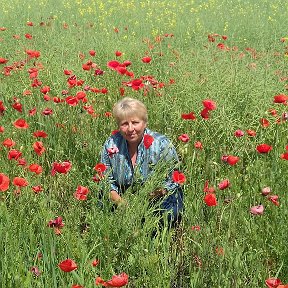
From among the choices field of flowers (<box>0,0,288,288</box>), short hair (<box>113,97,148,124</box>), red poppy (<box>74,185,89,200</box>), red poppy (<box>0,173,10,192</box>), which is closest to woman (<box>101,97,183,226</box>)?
short hair (<box>113,97,148,124</box>)

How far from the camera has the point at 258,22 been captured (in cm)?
882

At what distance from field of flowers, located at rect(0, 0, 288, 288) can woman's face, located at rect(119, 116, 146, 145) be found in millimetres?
313

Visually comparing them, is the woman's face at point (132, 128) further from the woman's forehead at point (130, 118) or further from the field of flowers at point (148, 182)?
the field of flowers at point (148, 182)

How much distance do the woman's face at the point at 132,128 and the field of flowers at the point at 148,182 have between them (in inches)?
12.3

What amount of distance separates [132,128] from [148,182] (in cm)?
79

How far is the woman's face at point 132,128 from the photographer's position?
2.82 metres

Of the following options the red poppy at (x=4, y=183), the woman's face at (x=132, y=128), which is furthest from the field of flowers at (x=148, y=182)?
the woman's face at (x=132, y=128)

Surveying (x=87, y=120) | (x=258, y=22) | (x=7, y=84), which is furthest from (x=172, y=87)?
(x=258, y=22)

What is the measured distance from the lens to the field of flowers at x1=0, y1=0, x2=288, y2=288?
1.83 meters

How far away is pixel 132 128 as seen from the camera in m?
2.81

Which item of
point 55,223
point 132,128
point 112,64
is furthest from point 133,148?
point 55,223

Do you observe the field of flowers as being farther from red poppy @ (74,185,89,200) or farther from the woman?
the woman

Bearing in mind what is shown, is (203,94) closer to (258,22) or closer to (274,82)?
(274,82)

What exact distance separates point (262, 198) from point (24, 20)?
290 inches
